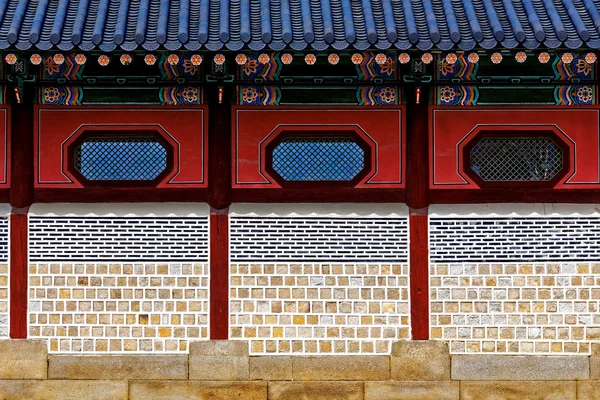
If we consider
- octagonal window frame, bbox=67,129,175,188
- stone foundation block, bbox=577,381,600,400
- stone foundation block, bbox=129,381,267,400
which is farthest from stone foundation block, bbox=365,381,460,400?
octagonal window frame, bbox=67,129,175,188

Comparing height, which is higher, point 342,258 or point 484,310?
point 342,258

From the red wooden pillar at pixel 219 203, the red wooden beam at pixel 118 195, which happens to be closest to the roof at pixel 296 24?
the red wooden pillar at pixel 219 203

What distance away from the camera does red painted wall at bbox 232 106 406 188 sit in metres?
8.29

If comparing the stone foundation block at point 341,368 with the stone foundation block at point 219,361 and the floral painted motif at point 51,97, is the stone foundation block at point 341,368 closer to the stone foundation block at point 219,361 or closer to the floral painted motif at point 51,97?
the stone foundation block at point 219,361

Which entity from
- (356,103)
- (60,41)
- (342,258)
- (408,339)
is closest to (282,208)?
(342,258)

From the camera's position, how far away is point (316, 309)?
823 cm

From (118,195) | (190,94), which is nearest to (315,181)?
(190,94)

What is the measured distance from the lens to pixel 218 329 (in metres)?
8.21

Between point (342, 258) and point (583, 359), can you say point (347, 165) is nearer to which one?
point (342, 258)

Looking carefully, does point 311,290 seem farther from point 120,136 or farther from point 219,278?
point 120,136

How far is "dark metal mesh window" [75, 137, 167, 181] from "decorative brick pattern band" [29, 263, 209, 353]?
37.3 inches

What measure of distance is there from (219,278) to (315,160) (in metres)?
1.60

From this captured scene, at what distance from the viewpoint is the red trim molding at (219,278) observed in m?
8.21

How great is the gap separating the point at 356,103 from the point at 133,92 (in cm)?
233
